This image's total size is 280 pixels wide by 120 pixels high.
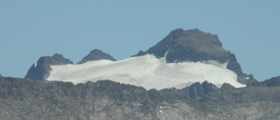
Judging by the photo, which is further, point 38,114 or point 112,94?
point 112,94

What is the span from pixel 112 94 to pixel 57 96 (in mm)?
12338

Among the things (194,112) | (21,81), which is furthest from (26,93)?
(194,112)

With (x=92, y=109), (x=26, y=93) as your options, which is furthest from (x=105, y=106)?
(x=26, y=93)

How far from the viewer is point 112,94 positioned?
198m

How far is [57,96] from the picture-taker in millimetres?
190750

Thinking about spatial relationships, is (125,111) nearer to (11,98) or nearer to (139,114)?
(139,114)

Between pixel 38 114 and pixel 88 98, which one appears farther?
pixel 88 98

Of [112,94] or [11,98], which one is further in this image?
A: [112,94]

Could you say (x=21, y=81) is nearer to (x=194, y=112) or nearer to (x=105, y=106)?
(x=105, y=106)

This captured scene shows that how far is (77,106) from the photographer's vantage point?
618ft

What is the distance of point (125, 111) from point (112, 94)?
20.1 ft

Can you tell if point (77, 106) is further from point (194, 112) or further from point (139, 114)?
point (194, 112)

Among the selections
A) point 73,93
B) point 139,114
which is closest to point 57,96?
point 73,93

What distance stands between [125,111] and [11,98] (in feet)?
75.1
